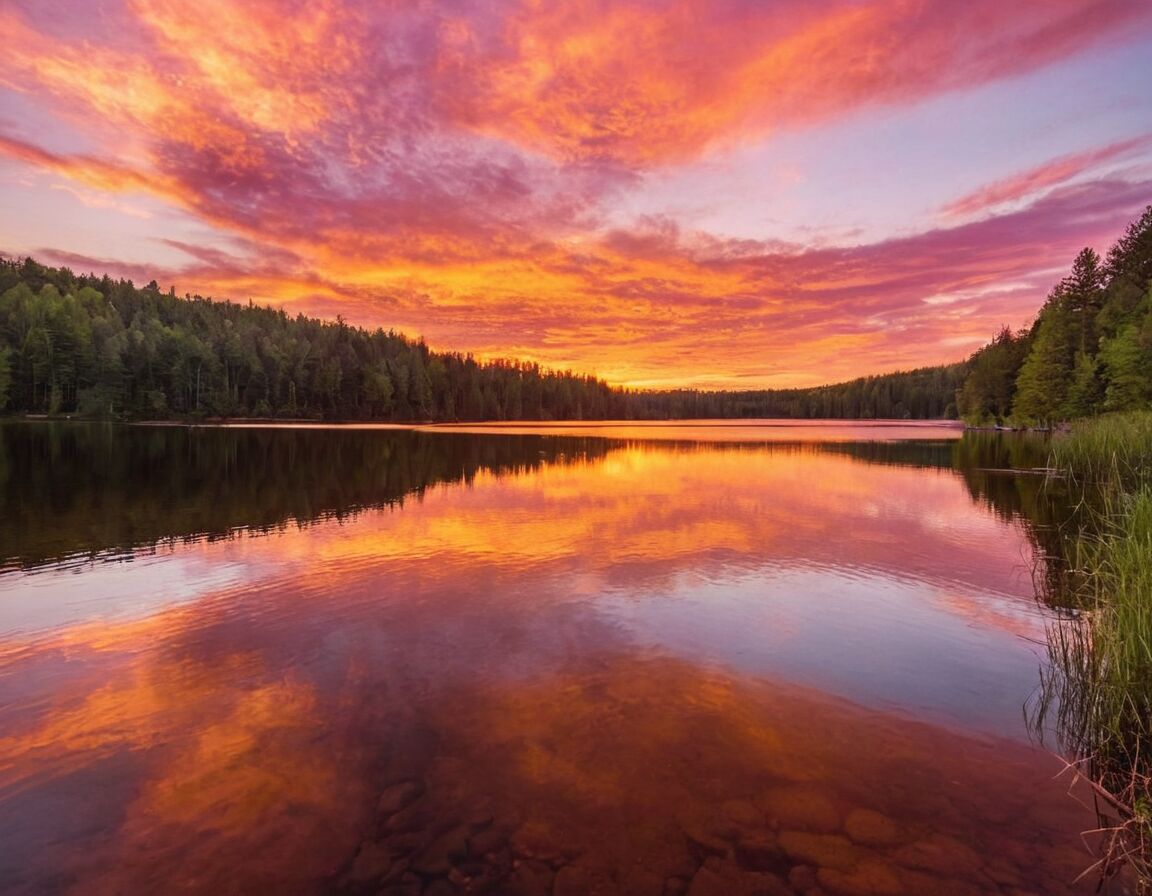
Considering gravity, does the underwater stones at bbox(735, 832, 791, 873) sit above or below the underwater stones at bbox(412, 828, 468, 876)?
below

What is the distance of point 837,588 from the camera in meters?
16.0

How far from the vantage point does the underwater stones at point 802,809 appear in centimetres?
657

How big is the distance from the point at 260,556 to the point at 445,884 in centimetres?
1549

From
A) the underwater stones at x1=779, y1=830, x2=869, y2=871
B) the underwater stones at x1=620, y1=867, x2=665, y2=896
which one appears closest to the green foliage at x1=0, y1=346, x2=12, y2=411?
the underwater stones at x1=620, y1=867, x2=665, y2=896

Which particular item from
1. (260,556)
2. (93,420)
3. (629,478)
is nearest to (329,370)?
(93,420)

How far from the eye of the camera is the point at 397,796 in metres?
7.01

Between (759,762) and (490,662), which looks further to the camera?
(490,662)

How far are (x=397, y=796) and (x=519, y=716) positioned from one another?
7.90ft

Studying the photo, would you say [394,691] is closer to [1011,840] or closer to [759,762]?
[759,762]

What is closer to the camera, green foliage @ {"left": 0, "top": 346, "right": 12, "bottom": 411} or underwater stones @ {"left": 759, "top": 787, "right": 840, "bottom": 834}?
underwater stones @ {"left": 759, "top": 787, "right": 840, "bottom": 834}

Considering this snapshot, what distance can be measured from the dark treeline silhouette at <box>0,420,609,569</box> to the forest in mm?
67105

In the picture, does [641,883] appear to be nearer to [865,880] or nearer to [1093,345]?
[865,880]

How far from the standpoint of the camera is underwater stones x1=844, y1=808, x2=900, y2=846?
634cm

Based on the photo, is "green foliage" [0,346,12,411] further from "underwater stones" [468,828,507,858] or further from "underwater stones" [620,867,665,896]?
"underwater stones" [620,867,665,896]
